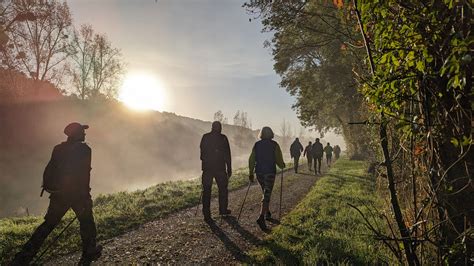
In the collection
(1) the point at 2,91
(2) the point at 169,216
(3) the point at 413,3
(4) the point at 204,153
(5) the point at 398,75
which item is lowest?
(2) the point at 169,216

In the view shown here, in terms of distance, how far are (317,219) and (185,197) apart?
576 centimetres

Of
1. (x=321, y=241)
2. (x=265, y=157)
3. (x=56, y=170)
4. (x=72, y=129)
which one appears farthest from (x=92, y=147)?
(x=321, y=241)

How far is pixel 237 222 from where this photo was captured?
9008 mm

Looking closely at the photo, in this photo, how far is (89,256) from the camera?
20.1 feet

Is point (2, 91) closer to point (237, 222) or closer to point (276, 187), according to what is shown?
point (276, 187)

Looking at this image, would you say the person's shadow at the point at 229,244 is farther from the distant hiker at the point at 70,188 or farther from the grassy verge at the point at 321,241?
the distant hiker at the point at 70,188

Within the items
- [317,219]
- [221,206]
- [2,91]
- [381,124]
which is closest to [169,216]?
[221,206]

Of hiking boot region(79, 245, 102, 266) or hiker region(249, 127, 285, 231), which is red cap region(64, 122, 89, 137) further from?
hiker region(249, 127, 285, 231)

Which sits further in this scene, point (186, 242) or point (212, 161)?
point (212, 161)

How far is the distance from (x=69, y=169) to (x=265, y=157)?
4749 mm

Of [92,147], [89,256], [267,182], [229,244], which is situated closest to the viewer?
[89,256]

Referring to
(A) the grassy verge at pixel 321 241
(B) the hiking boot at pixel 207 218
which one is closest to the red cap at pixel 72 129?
(A) the grassy verge at pixel 321 241

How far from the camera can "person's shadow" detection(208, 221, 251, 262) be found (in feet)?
20.7

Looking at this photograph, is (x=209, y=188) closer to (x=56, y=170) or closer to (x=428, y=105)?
(x=56, y=170)
